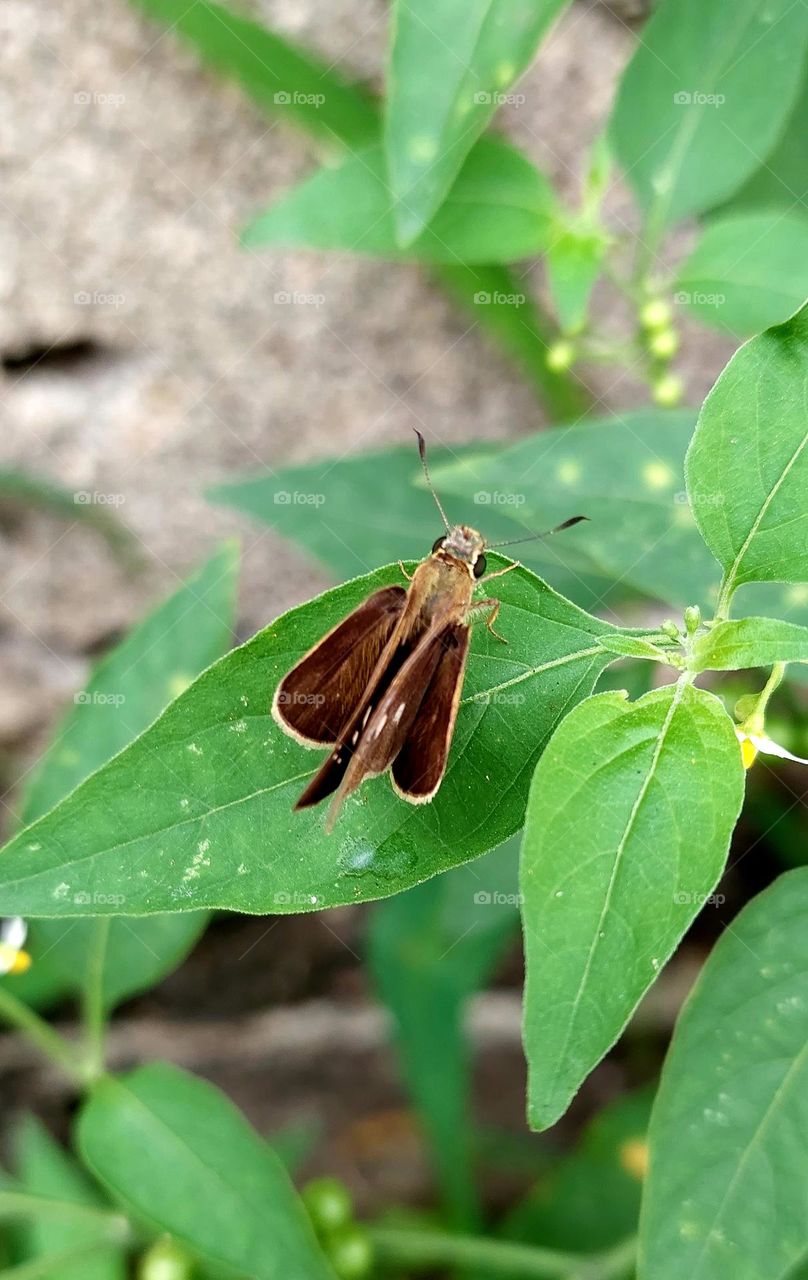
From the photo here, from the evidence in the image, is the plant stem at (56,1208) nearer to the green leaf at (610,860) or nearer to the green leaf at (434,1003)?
the green leaf at (434,1003)

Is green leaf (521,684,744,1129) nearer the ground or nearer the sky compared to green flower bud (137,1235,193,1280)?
nearer the sky

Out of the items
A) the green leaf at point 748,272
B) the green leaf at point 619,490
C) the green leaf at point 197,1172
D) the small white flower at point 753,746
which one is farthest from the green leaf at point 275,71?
the green leaf at point 197,1172

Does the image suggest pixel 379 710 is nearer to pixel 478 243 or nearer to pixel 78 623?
pixel 478 243

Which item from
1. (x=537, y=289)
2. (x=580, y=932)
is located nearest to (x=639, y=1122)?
(x=580, y=932)

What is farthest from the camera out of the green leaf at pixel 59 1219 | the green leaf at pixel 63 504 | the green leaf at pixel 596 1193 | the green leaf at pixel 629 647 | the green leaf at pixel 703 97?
the green leaf at pixel 63 504

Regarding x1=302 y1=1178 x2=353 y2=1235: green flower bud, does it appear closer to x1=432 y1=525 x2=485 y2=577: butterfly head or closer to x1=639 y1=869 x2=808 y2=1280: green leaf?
x1=639 y1=869 x2=808 y2=1280: green leaf

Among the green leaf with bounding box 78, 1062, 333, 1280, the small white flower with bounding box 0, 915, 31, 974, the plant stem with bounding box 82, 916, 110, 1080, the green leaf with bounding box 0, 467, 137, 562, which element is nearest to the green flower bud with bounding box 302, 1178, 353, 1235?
the green leaf with bounding box 78, 1062, 333, 1280
